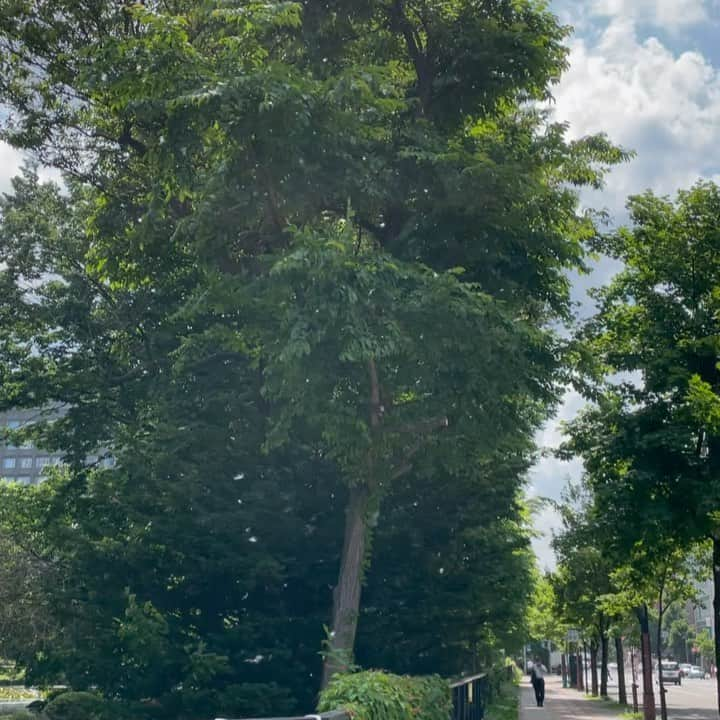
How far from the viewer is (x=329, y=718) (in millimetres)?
7035

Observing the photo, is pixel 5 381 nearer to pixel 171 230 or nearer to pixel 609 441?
pixel 171 230

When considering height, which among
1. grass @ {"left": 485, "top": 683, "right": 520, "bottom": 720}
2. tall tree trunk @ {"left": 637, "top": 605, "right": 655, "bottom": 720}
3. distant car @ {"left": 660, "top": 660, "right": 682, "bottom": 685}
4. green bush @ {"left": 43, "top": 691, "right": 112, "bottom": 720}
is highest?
distant car @ {"left": 660, "top": 660, "right": 682, "bottom": 685}

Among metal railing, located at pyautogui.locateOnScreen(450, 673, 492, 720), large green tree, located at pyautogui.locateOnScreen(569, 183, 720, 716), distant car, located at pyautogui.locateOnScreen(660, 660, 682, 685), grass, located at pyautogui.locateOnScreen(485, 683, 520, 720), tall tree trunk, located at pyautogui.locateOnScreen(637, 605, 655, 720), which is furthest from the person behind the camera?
distant car, located at pyautogui.locateOnScreen(660, 660, 682, 685)

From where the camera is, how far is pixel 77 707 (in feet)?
63.6

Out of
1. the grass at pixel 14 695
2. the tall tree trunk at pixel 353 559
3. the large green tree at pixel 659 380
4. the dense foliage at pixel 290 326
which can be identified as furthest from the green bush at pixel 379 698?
the grass at pixel 14 695

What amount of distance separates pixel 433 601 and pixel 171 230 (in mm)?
9087

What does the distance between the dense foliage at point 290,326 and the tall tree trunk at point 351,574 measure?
0.05 metres

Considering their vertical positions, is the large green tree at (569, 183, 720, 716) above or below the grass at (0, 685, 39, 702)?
above

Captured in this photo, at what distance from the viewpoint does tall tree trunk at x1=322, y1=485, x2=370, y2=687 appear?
14836mm

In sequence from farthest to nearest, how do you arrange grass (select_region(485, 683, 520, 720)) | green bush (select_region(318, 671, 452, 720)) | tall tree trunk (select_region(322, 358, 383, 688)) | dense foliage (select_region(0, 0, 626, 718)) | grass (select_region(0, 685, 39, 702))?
grass (select_region(0, 685, 39, 702))
grass (select_region(485, 683, 520, 720))
tall tree trunk (select_region(322, 358, 383, 688))
dense foliage (select_region(0, 0, 626, 718))
green bush (select_region(318, 671, 452, 720))

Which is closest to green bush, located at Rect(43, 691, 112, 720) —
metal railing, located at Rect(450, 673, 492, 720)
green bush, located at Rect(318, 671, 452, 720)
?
metal railing, located at Rect(450, 673, 492, 720)

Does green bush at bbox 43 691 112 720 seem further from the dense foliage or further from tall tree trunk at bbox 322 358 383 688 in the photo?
tall tree trunk at bbox 322 358 383 688

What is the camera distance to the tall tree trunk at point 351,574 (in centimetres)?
1484

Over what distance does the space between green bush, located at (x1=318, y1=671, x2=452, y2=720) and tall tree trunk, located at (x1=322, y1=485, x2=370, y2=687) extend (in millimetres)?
3198
